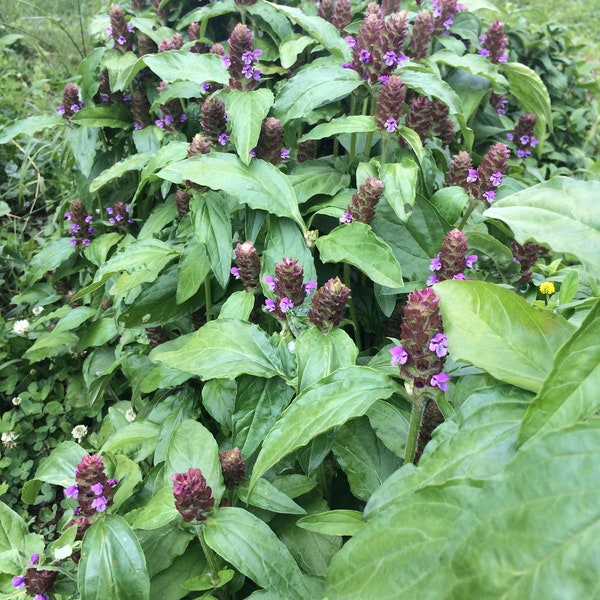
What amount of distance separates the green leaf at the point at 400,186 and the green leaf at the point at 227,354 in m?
0.56

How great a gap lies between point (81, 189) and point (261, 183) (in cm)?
133

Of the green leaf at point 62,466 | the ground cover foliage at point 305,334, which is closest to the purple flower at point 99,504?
the ground cover foliage at point 305,334

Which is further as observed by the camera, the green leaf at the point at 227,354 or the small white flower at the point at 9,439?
the small white flower at the point at 9,439

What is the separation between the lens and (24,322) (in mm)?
2840

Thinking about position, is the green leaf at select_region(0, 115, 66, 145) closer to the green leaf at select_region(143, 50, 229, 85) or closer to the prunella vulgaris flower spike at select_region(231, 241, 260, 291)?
the green leaf at select_region(143, 50, 229, 85)

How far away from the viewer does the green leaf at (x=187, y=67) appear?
2174 millimetres

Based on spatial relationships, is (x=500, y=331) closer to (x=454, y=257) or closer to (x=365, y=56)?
(x=454, y=257)

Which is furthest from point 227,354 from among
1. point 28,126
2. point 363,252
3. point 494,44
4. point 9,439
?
point 494,44

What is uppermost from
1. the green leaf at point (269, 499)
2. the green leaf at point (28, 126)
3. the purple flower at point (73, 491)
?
the green leaf at point (28, 126)

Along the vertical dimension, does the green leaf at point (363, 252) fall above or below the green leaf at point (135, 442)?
above

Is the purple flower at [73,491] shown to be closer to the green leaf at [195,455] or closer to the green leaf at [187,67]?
the green leaf at [195,455]

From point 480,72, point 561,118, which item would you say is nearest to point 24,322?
point 480,72

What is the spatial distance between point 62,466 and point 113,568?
1.75 feet

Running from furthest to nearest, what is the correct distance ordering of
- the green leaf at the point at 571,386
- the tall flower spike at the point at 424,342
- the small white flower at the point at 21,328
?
1. the small white flower at the point at 21,328
2. the tall flower spike at the point at 424,342
3. the green leaf at the point at 571,386
